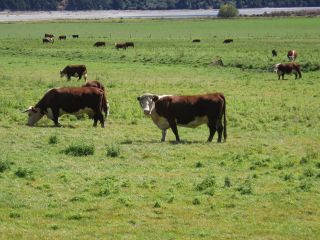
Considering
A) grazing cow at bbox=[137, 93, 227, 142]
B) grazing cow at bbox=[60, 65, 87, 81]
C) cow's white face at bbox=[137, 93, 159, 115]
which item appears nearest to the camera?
grazing cow at bbox=[137, 93, 227, 142]

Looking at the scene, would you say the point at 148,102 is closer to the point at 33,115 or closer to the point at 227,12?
the point at 33,115

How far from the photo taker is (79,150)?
55.4ft

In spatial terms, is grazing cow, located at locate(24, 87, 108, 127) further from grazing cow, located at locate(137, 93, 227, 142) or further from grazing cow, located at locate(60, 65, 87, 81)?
grazing cow, located at locate(60, 65, 87, 81)

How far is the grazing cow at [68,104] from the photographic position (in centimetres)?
2206

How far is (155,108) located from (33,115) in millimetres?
4820

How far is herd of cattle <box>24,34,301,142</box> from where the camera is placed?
19.2 meters

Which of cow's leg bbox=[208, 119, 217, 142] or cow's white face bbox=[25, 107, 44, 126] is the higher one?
cow's leg bbox=[208, 119, 217, 142]

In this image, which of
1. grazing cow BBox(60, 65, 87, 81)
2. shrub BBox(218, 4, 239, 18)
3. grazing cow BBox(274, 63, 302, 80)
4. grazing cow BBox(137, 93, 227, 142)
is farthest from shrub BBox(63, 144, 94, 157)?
shrub BBox(218, 4, 239, 18)

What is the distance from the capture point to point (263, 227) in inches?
445

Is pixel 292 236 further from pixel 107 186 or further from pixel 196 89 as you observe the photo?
pixel 196 89

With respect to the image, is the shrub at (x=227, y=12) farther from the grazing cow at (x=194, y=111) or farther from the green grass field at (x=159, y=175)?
the grazing cow at (x=194, y=111)

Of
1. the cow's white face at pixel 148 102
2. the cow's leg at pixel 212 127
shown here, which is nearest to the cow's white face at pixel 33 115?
the cow's white face at pixel 148 102

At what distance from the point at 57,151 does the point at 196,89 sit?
1641cm

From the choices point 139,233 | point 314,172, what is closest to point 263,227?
point 139,233
